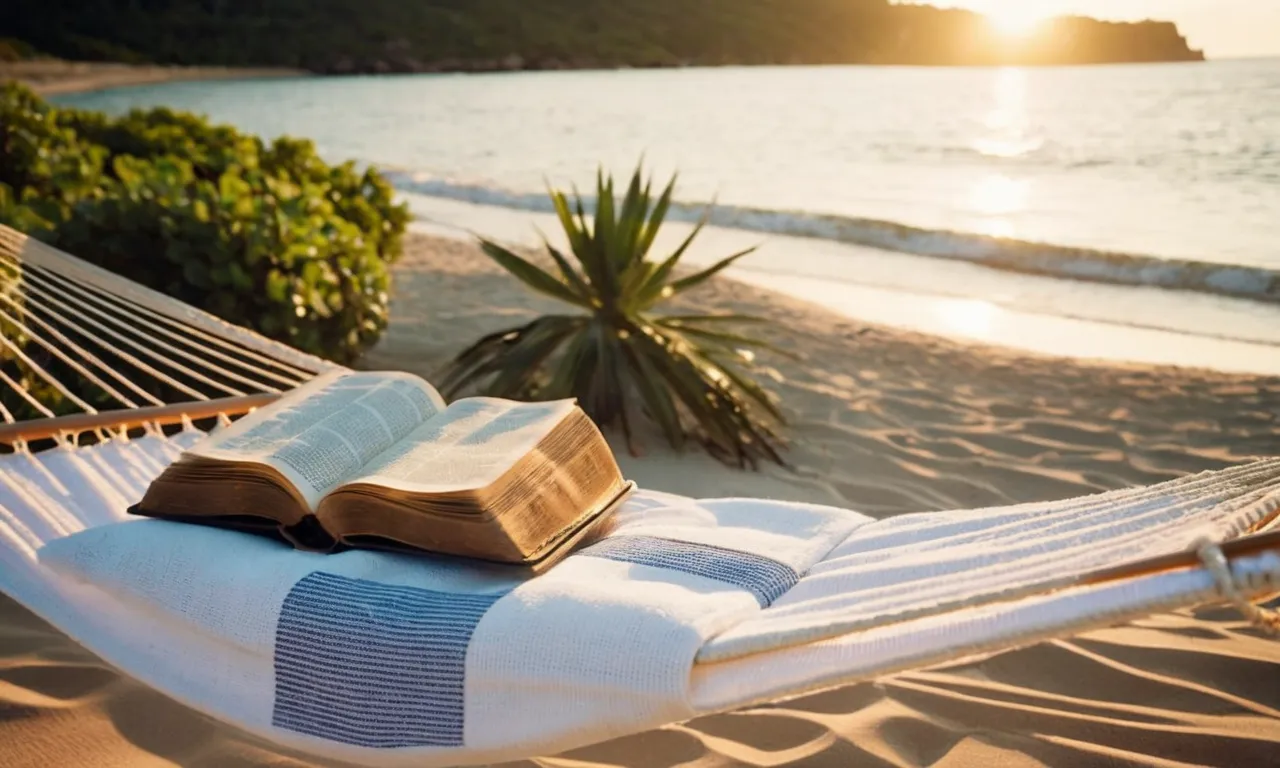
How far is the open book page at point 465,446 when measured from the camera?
1.64 meters

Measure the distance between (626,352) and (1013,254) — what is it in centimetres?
552

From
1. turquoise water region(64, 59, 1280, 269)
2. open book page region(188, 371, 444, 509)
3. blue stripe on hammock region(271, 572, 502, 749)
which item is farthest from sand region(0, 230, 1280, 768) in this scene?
turquoise water region(64, 59, 1280, 269)

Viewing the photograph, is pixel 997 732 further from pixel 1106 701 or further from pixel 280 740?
pixel 280 740

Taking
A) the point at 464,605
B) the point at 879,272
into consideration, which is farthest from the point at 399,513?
the point at 879,272

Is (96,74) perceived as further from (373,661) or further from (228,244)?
(373,661)

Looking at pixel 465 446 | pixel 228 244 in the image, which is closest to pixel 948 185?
pixel 228 244

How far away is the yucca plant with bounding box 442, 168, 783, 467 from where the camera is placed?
357 centimetres

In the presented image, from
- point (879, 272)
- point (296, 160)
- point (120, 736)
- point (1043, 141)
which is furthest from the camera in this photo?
point (1043, 141)

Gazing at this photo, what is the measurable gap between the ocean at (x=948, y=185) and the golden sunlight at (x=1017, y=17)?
27.6ft

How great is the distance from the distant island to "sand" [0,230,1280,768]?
149ft

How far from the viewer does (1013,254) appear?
27.2ft

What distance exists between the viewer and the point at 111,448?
7.37 feet

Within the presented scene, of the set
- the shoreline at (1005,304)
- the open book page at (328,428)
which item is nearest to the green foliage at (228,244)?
the open book page at (328,428)

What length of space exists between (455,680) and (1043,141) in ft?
59.8
